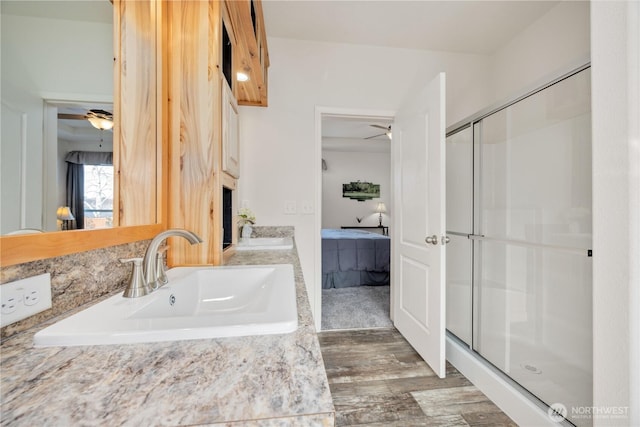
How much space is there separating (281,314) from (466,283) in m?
1.91

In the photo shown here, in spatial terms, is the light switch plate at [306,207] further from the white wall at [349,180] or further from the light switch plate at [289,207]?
the white wall at [349,180]

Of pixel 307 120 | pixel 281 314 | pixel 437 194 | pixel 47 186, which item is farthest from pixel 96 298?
pixel 307 120

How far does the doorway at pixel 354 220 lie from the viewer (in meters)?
2.54

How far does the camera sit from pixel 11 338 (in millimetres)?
500

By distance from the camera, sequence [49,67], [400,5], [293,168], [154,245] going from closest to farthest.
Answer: [49,67]
[154,245]
[400,5]
[293,168]

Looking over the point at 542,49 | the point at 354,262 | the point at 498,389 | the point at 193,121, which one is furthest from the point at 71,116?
the point at 354,262

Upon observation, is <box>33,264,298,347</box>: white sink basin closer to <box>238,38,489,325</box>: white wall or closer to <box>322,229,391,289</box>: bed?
<box>238,38,489,325</box>: white wall

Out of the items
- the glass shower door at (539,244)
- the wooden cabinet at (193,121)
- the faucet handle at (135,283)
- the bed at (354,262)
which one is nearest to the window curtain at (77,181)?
the faucet handle at (135,283)

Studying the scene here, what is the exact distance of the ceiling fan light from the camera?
0.75 meters

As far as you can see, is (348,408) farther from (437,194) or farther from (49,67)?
(49,67)

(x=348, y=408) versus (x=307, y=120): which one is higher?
(x=307, y=120)

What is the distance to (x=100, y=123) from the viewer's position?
2.53 ft

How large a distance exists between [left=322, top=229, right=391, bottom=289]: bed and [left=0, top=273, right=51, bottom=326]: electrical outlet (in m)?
3.12

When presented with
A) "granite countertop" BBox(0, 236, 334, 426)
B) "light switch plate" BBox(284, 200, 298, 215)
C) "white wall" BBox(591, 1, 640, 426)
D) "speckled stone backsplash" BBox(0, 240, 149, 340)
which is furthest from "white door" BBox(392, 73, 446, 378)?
"speckled stone backsplash" BBox(0, 240, 149, 340)
